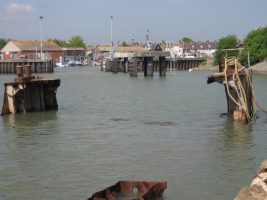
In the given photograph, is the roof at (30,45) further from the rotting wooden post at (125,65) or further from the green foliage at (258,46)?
the green foliage at (258,46)

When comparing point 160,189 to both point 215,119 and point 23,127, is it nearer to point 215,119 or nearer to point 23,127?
point 23,127

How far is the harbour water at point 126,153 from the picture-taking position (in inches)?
552

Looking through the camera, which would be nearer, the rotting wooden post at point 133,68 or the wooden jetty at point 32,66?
the rotting wooden post at point 133,68

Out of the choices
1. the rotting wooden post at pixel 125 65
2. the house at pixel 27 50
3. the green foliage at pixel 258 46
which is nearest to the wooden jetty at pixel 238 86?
the rotting wooden post at pixel 125 65

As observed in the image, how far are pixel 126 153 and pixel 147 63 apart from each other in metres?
69.7

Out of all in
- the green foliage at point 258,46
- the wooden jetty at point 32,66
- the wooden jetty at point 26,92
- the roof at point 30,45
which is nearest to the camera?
the wooden jetty at point 26,92

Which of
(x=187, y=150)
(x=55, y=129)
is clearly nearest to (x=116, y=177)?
(x=187, y=150)

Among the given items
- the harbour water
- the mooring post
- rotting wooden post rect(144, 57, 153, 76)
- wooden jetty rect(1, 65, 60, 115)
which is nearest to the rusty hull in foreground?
the harbour water

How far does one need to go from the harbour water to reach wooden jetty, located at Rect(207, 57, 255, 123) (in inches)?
26.1

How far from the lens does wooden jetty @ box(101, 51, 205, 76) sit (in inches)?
3445

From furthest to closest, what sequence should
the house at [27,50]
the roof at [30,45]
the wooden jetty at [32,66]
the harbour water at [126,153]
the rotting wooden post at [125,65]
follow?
1. the roof at [30,45]
2. the house at [27,50]
3. the wooden jetty at [32,66]
4. the rotting wooden post at [125,65]
5. the harbour water at [126,153]

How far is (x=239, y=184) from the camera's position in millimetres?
13992

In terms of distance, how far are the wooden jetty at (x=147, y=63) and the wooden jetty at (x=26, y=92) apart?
5562 centimetres

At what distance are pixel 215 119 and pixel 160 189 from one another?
1605 centimetres
